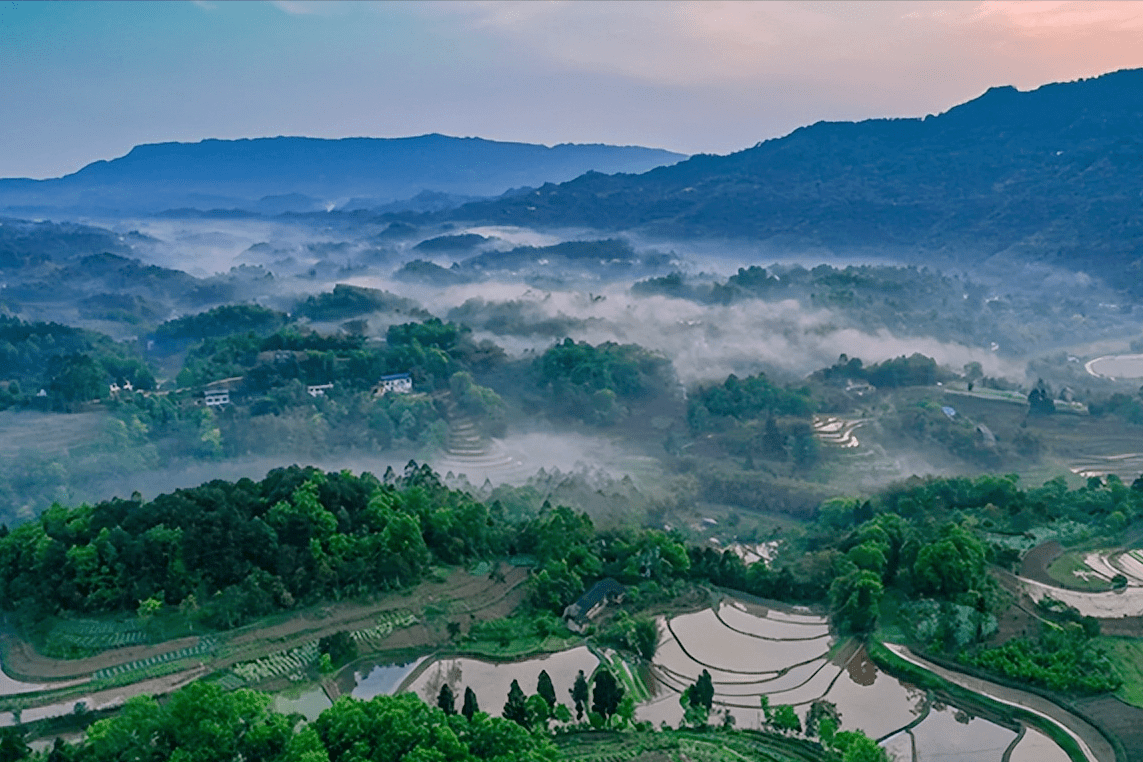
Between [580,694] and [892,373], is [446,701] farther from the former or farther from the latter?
[892,373]

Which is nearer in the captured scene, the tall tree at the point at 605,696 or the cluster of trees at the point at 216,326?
the tall tree at the point at 605,696

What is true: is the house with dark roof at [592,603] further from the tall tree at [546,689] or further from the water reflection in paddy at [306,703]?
the water reflection in paddy at [306,703]

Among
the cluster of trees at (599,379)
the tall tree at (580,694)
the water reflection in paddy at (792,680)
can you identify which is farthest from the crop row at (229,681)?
the cluster of trees at (599,379)

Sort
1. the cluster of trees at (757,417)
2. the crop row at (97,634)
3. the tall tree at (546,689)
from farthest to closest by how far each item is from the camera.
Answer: the cluster of trees at (757,417) → the crop row at (97,634) → the tall tree at (546,689)

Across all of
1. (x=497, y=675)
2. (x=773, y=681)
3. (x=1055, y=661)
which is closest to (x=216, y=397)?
(x=497, y=675)

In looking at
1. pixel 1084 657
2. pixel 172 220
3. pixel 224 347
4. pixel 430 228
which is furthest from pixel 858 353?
pixel 172 220

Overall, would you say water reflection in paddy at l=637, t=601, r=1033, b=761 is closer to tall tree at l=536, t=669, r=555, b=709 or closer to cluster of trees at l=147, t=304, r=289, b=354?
tall tree at l=536, t=669, r=555, b=709

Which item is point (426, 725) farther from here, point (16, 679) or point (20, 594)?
point (20, 594)

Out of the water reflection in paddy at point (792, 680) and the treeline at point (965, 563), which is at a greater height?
the treeline at point (965, 563)
